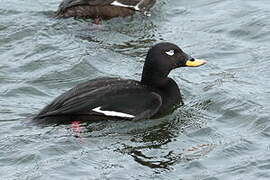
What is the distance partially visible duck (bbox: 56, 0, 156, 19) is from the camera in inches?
564

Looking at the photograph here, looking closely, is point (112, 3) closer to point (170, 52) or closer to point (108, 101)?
point (170, 52)

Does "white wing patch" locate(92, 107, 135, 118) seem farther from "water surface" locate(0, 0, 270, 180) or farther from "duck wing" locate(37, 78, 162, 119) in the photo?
"water surface" locate(0, 0, 270, 180)

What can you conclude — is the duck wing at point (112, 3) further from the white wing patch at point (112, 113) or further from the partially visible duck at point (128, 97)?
the white wing patch at point (112, 113)

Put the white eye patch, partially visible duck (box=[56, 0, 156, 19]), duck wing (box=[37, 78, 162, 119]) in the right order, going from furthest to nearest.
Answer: partially visible duck (box=[56, 0, 156, 19]) < the white eye patch < duck wing (box=[37, 78, 162, 119])

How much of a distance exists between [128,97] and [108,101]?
262mm

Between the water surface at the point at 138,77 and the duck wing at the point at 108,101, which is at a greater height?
the duck wing at the point at 108,101

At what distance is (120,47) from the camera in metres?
13.7

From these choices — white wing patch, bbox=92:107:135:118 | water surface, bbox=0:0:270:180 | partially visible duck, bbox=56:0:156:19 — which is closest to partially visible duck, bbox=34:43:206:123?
white wing patch, bbox=92:107:135:118

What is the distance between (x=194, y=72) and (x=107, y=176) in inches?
154

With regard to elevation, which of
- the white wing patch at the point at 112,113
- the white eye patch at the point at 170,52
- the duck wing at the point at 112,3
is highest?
the white eye patch at the point at 170,52

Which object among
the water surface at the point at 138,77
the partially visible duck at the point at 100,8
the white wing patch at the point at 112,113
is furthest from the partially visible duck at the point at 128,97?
the partially visible duck at the point at 100,8

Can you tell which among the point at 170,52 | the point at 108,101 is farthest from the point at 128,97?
the point at 170,52

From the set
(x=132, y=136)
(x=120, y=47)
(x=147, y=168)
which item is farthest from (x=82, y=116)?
(x=120, y=47)

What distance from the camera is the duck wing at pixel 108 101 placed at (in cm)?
1032
